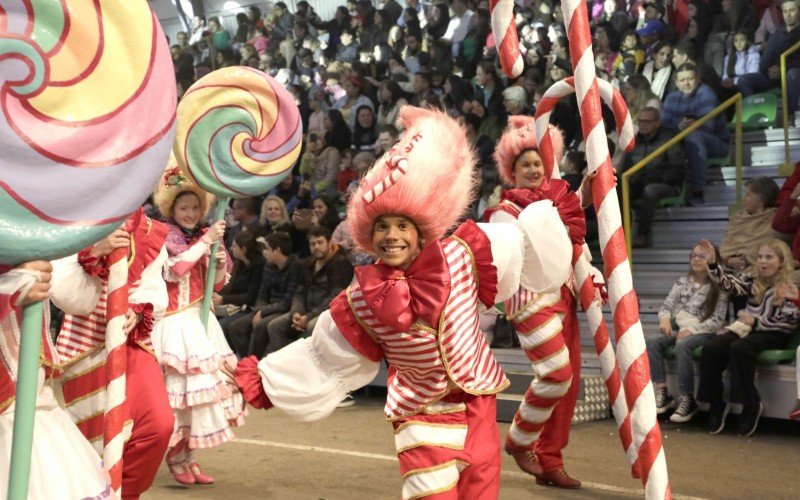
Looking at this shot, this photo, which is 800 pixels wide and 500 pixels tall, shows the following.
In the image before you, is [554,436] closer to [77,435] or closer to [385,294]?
[385,294]

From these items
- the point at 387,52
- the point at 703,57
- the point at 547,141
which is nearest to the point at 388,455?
the point at 547,141

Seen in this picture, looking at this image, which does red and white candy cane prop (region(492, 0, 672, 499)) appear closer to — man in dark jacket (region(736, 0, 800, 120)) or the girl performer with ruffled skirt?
the girl performer with ruffled skirt

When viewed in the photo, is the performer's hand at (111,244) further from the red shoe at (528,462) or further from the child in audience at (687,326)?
the child in audience at (687,326)

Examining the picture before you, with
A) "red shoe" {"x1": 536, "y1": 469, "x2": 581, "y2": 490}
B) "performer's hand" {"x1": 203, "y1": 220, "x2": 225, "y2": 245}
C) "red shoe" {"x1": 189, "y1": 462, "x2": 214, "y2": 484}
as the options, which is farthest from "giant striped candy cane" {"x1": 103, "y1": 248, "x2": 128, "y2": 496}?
"red shoe" {"x1": 536, "y1": 469, "x2": 581, "y2": 490}

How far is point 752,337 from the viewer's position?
6859mm

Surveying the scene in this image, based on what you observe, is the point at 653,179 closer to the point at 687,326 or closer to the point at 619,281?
the point at 687,326

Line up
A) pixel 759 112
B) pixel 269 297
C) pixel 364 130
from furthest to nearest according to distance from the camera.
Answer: pixel 364 130 < pixel 759 112 < pixel 269 297

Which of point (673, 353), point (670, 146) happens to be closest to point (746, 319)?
point (673, 353)

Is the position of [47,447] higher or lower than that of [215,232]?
lower

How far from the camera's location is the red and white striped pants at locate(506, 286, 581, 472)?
5.32 m

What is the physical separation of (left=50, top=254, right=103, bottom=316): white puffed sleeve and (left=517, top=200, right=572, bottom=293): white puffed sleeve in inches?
61.7

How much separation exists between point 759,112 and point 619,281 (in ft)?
24.5

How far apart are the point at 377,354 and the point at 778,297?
386 cm

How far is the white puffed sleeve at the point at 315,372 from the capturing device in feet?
12.3
